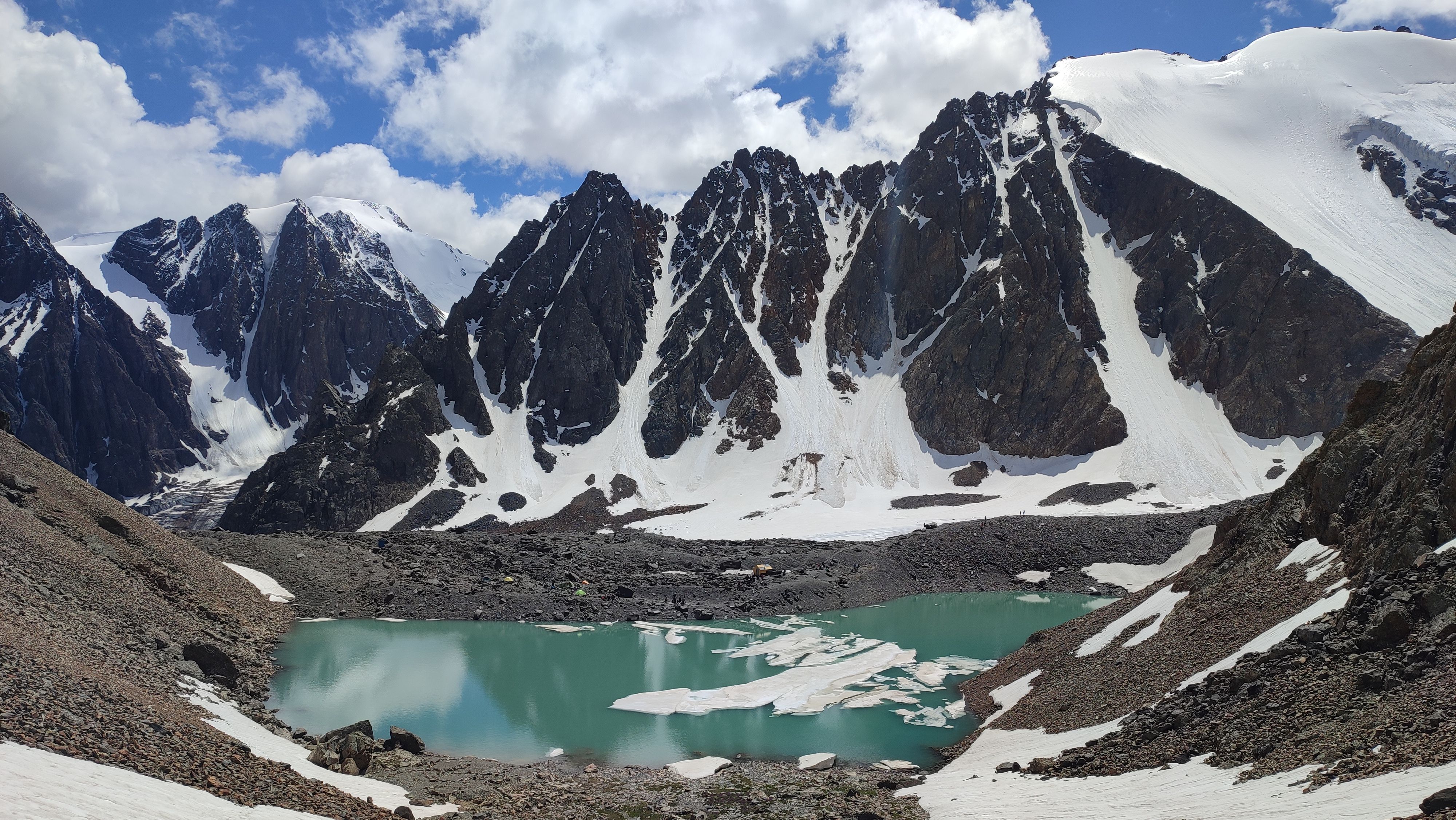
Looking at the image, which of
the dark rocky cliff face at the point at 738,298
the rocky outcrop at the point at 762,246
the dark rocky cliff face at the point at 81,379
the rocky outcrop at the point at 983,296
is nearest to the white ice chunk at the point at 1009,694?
the rocky outcrop at the point at 983,296

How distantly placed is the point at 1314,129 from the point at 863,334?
79736 mm

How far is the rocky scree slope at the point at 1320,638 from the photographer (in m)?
13.3

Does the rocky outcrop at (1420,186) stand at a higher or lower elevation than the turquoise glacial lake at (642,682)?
higher

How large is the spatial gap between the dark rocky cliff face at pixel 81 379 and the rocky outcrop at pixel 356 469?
78122 mm

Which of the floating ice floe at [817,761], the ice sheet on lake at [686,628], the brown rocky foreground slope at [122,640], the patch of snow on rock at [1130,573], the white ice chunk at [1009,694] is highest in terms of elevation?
the brown rocky foreground slope at [122,640]

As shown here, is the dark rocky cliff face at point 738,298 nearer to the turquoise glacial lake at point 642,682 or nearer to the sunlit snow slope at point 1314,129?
the sunlit snow slope at point 1314,129

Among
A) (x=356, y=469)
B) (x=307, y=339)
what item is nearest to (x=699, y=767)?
(x=356, y=469)

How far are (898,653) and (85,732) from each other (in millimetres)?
34248

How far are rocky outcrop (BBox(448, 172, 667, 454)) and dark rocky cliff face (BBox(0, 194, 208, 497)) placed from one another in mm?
85518

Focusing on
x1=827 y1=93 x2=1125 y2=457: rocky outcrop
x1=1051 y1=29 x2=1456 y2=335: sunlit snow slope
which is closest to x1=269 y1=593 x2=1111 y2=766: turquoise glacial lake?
x1=827 y1=93 x2=1125 y2=457: rocky outcrop

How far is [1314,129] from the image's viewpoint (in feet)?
435

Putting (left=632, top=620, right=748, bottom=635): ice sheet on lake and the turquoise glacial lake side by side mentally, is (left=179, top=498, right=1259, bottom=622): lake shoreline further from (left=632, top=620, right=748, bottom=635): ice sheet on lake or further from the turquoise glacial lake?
the turquoise glacial lake

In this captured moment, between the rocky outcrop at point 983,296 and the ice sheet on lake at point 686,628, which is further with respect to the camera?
the rocky outcrop at point 983,296

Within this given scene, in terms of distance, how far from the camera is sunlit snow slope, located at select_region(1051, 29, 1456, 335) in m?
109
